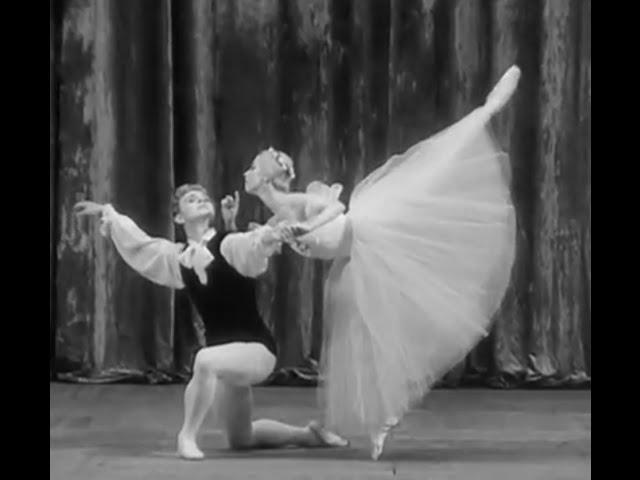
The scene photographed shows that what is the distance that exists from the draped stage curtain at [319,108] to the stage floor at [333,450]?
0.35 m

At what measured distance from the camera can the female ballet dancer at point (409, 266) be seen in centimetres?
417

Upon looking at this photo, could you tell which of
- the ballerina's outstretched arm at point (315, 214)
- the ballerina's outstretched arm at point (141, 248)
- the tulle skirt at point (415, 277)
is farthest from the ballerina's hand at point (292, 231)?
the ballerina's outstretched arm at point (141, 248)

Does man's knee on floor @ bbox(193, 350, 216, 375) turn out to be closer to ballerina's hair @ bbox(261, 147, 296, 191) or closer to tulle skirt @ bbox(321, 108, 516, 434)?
tulle skirt @ bbox(321, 108, 516, 434)

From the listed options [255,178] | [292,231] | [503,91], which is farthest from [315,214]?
[503,91]

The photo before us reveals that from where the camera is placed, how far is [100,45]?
6348 millimetres

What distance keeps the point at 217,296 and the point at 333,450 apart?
63 centimetres

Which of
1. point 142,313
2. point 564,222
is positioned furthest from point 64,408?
point 564,222

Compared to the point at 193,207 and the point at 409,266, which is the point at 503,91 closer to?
the point at 409,266

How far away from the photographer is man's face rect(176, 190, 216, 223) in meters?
4.40

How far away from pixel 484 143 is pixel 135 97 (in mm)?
2429

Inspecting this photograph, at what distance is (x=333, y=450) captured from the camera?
177 inches

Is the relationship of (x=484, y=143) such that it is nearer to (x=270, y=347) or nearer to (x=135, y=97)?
(x=270, y=347)

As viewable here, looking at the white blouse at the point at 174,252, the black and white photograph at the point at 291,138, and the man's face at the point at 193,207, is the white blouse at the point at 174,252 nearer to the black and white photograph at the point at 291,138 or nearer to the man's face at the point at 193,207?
the man's face at the point at 193,207

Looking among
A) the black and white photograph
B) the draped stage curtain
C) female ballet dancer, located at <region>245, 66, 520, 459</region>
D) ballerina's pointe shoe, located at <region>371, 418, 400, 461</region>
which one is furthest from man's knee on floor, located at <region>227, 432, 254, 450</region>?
the draped stage curtain
